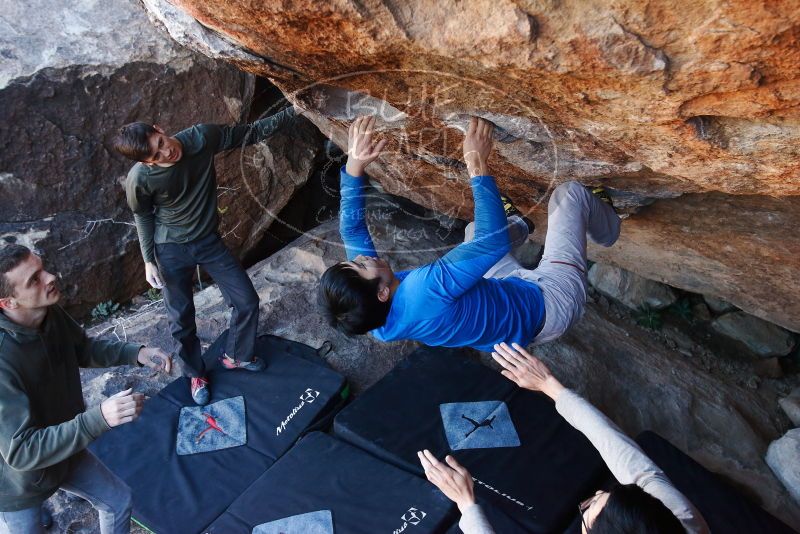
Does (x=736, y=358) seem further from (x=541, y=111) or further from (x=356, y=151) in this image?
(x=356, y=151)

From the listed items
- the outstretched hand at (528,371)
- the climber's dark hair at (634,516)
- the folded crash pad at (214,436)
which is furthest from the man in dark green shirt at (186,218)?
the climber's dark hair at (634,516)

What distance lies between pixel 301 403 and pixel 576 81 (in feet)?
8.29

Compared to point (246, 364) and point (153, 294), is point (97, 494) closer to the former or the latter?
point (246, 364)

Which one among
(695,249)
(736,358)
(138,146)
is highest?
(138,146)

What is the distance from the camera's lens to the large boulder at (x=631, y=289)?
5.27 metres

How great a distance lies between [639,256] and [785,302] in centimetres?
93

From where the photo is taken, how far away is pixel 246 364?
13.0 feet

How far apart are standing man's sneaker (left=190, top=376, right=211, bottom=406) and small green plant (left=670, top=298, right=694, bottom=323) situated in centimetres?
396

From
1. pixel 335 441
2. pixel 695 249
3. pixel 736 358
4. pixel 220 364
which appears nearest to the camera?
pixel 335 441

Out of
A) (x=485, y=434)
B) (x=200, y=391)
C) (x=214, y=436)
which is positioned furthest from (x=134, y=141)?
(x=485, y=434)

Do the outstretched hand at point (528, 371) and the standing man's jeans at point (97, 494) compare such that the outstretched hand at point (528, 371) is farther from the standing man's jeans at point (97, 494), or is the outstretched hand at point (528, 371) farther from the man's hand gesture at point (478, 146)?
the standing man's jeans at point (97, 494)

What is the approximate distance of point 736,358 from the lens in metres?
5.04

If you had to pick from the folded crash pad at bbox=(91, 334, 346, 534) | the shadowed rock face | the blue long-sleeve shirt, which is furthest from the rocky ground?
the blue long-sleeve shirt

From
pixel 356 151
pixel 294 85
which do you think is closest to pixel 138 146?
pixel 294 85
